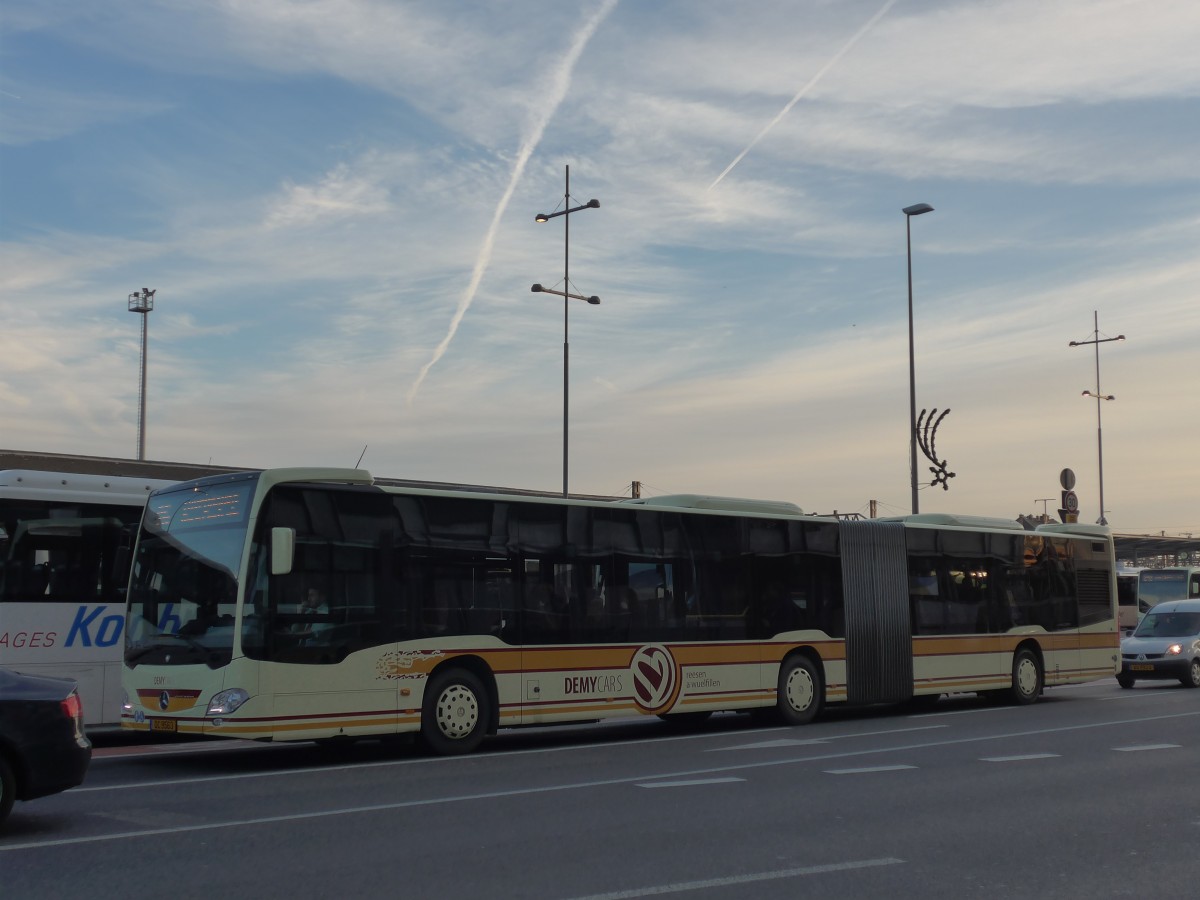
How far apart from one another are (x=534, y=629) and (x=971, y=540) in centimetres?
1018

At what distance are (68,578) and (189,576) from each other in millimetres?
2977

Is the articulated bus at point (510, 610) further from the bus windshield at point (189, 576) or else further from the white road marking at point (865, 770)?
the white road marking at point (865, 770)

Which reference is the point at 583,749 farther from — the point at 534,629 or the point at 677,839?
the point at 677,839

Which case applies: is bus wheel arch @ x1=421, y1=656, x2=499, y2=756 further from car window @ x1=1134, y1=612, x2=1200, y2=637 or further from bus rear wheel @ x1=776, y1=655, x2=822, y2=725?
car window @ x1=1134, y1=612, x2=1200, y2=637

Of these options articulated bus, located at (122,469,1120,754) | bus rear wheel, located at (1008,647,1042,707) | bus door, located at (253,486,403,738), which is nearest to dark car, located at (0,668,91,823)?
articulated bus, located at (122,469,1120,754)

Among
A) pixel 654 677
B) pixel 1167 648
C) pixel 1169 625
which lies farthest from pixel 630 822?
pixel 1169 625

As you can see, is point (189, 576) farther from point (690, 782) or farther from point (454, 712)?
point (690, 782)

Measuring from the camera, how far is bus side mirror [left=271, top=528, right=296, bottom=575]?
543 inches

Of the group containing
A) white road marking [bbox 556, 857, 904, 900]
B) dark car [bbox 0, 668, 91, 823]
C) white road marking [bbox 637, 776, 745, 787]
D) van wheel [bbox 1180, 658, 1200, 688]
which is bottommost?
white road marking [bbox 556, 857, 904, 900]

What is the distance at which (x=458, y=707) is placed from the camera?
15562 millimetres

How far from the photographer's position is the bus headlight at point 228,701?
13594 millimetres

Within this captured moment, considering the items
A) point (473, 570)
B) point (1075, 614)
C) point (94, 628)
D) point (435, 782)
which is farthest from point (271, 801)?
point (1075, 614)

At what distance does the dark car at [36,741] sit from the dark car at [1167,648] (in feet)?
78.0

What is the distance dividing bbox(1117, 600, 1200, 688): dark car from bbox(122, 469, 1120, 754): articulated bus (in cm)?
697
